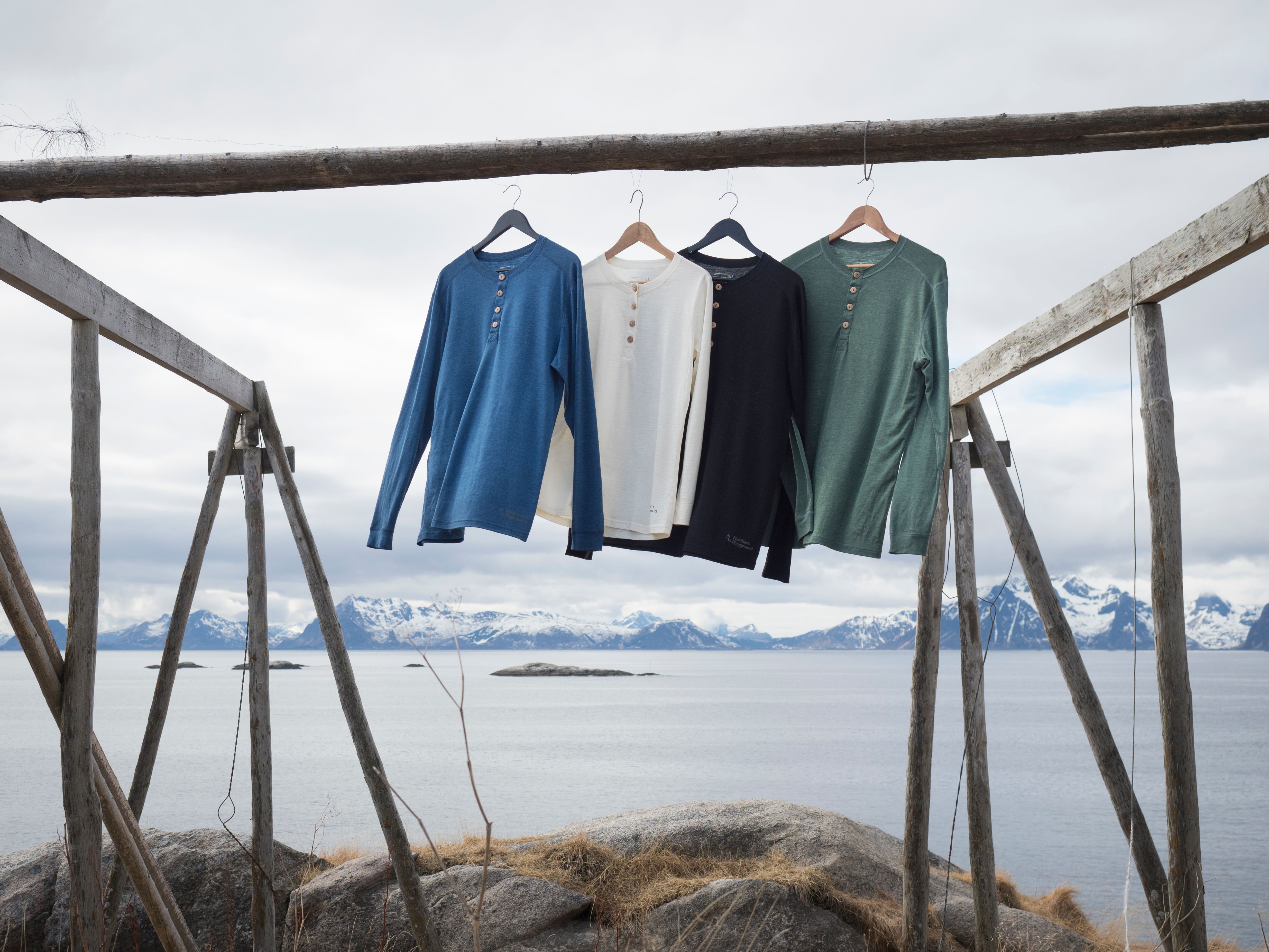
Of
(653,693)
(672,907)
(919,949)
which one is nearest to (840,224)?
Result: (919,949)

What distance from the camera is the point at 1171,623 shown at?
3021 millimetres

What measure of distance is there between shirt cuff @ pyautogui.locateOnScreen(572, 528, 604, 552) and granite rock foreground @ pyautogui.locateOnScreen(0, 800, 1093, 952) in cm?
224

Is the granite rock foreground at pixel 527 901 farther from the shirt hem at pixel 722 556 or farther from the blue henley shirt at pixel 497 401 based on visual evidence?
the blue henley shirt at pixel 497 401

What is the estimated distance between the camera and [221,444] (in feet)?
14.4

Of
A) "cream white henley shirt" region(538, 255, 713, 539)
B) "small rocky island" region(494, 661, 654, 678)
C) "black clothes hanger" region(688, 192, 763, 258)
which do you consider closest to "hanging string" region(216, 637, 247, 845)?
"cream white henley shirt" region(538, 255, 713, 539)

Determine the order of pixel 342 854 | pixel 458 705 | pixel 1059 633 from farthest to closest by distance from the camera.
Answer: pixel 342 854 < pixel 1059 633 < pixel 458 705

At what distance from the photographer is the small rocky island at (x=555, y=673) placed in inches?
3974

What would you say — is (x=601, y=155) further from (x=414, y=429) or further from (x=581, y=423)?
(x=414, y=429)

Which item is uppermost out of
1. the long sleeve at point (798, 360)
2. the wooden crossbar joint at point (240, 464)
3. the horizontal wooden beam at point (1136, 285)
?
the horizontal wooden beam at point (1136, 285)

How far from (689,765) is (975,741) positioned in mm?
31058

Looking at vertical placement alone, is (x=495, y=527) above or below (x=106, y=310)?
below

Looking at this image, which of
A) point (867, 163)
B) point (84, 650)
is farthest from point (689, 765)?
point (867, 163)

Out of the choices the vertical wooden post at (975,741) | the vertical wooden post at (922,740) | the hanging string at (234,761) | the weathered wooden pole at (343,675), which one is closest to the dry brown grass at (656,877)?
the vertical wooden post at (922,740)

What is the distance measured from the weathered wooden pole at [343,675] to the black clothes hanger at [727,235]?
2265mm
